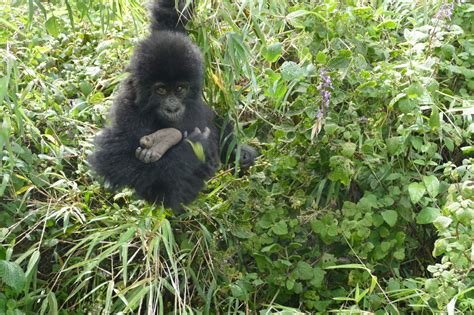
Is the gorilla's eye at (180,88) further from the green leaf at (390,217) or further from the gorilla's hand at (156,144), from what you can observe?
the green leaf at (390,217)

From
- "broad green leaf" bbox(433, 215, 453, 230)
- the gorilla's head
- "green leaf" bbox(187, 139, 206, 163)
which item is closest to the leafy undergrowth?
the gorilla's head

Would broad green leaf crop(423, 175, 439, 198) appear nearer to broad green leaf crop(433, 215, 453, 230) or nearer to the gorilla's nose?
broad green leaf crop(433, 215, 453, 230)

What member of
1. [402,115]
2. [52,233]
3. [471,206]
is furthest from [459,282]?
[52,233]

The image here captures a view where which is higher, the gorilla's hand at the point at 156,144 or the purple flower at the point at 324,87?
the purple flower at the point at 324,87

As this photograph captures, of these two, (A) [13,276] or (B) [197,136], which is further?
(B) [197,136]

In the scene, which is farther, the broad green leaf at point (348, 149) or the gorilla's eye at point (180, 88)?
the gorilla's eye at point (180, 88)

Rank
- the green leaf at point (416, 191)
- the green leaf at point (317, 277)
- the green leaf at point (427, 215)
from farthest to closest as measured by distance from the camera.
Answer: the green leaf at point (317, 277)
the green leaf at point (427, 215)
the green leaf at point (416, 191)

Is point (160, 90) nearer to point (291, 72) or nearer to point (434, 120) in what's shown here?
point (291, 72)

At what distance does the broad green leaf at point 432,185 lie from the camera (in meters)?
4.33

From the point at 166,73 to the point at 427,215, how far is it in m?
1.53

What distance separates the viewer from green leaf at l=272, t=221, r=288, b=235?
4.54 metres

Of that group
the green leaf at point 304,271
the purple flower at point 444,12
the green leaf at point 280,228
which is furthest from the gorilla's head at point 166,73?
the purple flower at point 444,12

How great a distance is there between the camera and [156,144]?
4512 millimetres

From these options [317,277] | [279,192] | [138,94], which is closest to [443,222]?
[317,277]
